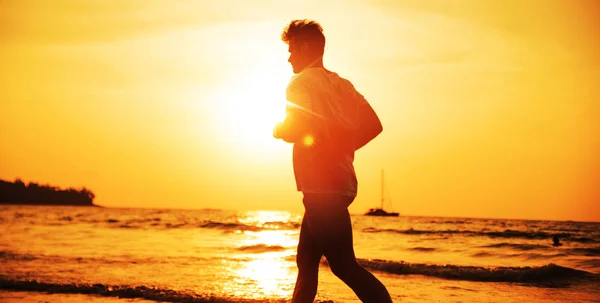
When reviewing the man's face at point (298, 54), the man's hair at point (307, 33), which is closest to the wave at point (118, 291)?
the man's face at point (298, 54)

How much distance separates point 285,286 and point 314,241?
19.2 ft

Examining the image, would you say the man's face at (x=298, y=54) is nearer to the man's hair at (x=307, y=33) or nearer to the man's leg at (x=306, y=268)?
the man's hair at (x=307, y=33)

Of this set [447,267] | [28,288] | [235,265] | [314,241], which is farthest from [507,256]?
[314,241]

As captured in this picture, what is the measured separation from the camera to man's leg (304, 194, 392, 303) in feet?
9.86

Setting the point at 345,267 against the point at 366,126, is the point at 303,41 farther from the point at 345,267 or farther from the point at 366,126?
the point at 345,267

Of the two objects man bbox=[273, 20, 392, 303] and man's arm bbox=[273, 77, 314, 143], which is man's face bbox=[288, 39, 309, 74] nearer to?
man bbox=[273, 20, 392, 303]

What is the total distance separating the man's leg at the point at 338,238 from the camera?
3007mm

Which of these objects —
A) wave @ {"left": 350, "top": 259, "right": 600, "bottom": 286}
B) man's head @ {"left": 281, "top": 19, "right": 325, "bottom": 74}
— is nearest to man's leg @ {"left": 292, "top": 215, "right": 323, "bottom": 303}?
man's head @ {"left": 281, "top": 19, "right": 325, "bottom": 74}

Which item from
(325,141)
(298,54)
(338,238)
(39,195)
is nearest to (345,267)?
(338,238)

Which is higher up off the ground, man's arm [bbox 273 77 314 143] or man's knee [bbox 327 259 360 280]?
man's arm [bbox 273 77 314 143]

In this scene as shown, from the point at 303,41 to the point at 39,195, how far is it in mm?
131990

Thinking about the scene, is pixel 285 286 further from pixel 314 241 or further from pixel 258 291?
pixel 314 241

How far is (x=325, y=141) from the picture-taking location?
3029mm

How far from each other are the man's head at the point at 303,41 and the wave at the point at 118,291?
15.4 ft
